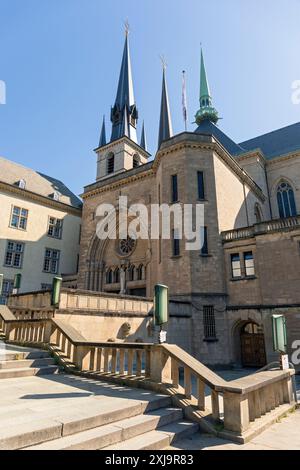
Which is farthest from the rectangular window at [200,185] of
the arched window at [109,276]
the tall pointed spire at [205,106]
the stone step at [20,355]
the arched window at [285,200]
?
the tall pointed spire at [205,106]

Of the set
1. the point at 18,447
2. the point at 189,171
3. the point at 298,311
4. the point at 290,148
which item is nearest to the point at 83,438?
the point at 18,447

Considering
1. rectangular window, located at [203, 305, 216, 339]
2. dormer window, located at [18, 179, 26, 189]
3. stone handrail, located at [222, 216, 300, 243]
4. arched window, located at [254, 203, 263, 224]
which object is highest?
dormer window, located at [18, 179, 26, 189]

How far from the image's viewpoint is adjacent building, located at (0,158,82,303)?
2631 centimetres

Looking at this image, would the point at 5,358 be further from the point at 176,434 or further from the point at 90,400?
the point at 176,434

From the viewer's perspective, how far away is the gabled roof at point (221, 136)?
116 feet

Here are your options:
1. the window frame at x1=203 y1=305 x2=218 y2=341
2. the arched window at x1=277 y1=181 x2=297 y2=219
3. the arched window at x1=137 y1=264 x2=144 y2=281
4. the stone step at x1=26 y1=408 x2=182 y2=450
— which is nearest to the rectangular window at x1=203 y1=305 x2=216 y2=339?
the window frame at x1=203 y1=305 x2=218 y2=341

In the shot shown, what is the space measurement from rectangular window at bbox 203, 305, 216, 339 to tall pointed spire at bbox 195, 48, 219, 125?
3507 centimetres

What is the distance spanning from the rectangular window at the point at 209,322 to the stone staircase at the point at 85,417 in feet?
40.4

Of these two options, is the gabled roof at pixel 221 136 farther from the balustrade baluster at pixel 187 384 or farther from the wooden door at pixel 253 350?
the balustrade baluster at pixel 187 384

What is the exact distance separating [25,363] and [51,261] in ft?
76.6

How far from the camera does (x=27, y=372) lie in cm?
724

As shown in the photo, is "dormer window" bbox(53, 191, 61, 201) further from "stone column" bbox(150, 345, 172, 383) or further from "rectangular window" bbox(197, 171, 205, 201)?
"stone column" bbox(150, 345, 172, 383)

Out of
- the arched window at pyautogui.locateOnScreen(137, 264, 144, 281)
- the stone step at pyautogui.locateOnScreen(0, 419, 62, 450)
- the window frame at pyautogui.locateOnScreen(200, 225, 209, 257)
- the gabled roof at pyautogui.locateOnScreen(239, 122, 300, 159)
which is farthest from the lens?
the gabled roof at pyautogui.locateOnScreen(239, 122, 300, 159)

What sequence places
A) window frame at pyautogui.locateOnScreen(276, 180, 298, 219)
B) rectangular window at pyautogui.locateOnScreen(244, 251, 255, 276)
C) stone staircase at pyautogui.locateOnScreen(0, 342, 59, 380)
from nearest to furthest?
stone staircase at pyautogui.locateOnScreen(0, 342, 59, 380) → rectangular window at pyautogui.locateOnScreen(244, 251, 255, 276) → window frame at pyautogui.locateOnScreen(276, 180, 298, 219)
